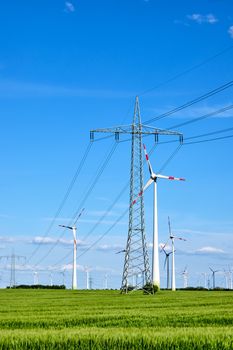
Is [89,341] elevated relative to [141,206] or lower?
lower

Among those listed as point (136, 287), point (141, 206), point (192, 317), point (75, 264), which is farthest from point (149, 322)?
point (75, 264)

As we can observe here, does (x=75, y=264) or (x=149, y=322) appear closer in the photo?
(x=149, y=322)

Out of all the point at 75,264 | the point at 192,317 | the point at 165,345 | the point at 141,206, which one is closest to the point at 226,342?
the point at 165,345

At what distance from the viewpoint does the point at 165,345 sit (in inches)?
675

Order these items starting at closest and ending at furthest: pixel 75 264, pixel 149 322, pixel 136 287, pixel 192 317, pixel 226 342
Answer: pixel 226 342 → pixel 149 322 → pixel 192 317 → pixel 136 287 → pixel 75 264

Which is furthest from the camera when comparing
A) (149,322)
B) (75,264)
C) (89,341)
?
(75,264)

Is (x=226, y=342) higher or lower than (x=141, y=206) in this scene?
lower

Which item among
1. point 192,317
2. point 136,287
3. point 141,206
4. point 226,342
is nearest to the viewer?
point 226,342

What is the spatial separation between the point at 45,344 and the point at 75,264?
12812 cm

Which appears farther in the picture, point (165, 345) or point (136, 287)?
point (136, 287)

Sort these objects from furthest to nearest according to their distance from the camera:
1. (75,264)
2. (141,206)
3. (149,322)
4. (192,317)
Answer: (75,264)
(141,206)
(192,317)
(149,322)

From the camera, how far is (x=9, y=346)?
60.4ft

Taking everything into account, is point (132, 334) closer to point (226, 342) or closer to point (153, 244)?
point (226, 342)

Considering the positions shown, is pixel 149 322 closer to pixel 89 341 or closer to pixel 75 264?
pixel 89 341
